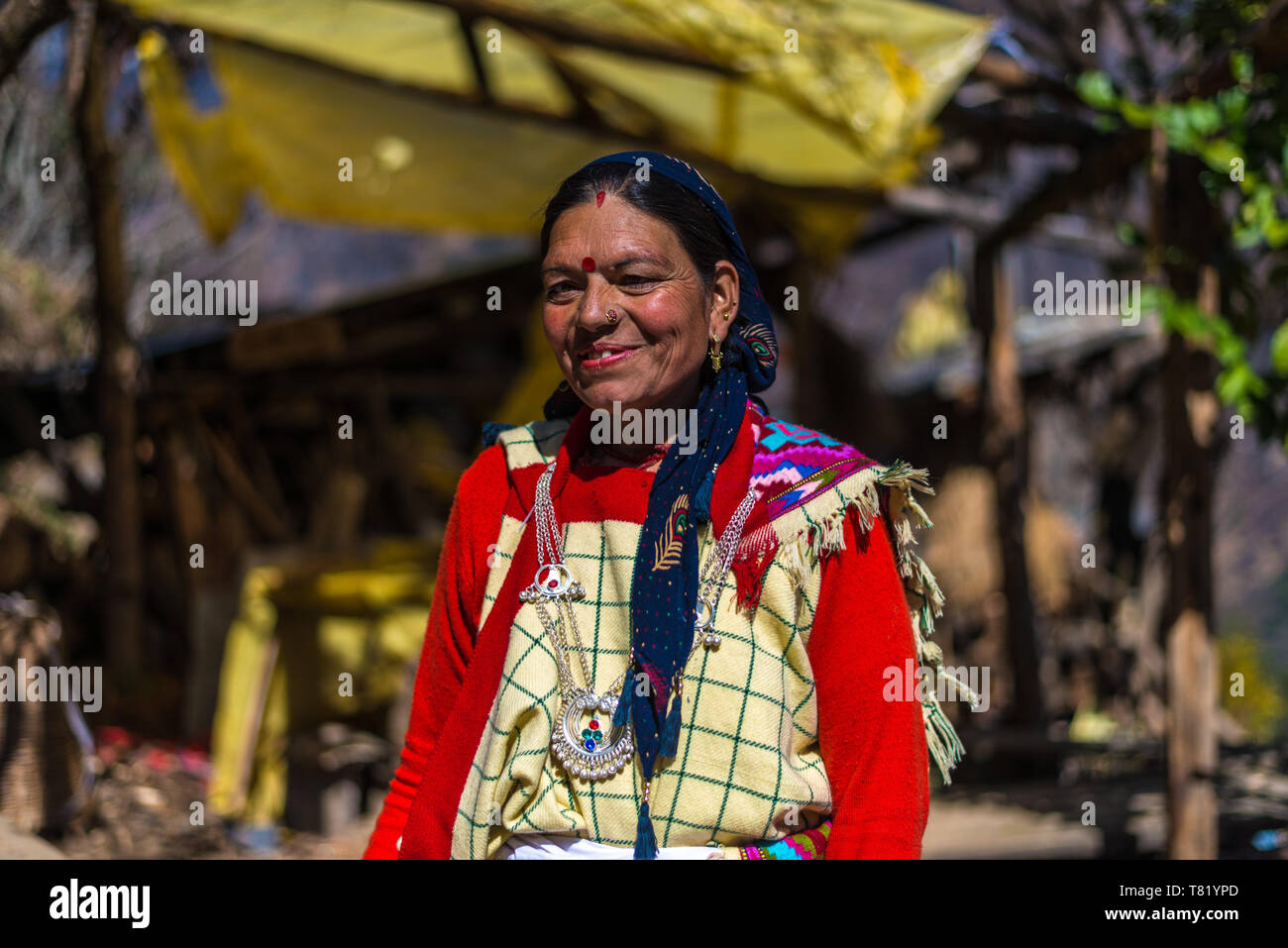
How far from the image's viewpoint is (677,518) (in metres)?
1.61

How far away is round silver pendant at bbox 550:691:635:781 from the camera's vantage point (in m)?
1.57

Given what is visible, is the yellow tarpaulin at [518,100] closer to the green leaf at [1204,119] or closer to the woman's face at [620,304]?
the green leaf at [1204,119]

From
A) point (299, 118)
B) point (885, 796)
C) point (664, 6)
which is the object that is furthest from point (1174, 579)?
point (299, 118)

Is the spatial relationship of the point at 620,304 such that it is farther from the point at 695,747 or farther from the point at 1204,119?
the point at 1204,119

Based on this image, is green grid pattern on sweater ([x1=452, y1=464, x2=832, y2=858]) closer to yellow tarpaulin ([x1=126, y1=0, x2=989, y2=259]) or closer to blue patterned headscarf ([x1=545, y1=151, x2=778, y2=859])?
blue patterned headscarf ([x1=545, y1=151, x2=778, y2=859])

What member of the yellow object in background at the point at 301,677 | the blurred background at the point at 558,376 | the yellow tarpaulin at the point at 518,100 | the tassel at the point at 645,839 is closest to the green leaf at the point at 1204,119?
the blurred background at the point at 558,376

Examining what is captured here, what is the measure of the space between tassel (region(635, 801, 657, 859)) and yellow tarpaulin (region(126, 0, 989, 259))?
3172 mm

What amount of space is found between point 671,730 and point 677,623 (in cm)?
15

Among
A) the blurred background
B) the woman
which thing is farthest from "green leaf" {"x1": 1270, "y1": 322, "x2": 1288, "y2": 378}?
the woman

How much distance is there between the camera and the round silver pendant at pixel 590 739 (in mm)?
1568

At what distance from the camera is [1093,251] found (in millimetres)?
9422

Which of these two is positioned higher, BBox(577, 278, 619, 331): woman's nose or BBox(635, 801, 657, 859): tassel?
BBox(577, 278, 619, 331): woman's nose

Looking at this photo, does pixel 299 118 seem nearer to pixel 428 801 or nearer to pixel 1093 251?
pixel 428 801

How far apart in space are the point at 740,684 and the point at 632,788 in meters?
0.21
